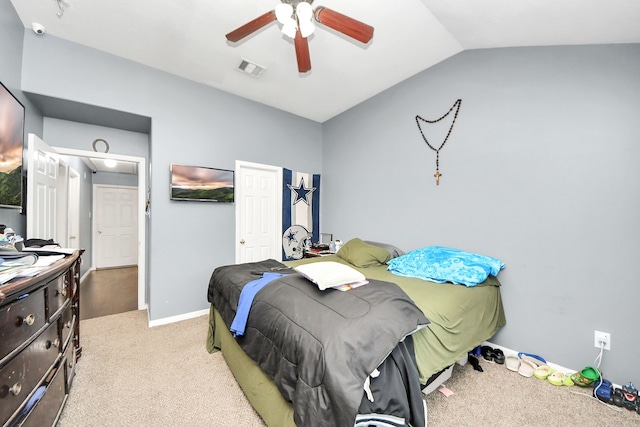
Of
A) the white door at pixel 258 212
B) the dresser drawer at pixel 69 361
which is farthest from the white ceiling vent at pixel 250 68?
the dresser drawer at pixel 69 361

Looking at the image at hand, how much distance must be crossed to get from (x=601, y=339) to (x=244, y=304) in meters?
2.68

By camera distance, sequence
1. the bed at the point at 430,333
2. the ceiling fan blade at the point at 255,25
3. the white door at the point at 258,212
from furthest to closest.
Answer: the white door at the point at 258,212
the ceiling fan blade at the point at 255,25
the bed at the point at 430,333

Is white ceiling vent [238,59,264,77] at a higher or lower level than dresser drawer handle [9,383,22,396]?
higher

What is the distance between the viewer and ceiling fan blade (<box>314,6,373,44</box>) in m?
1.62

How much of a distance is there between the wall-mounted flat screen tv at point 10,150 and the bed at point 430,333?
5.13 feet

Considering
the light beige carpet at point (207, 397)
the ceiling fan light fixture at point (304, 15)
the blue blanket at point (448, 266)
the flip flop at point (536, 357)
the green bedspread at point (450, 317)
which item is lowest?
the light beige carpet at point (207, 397)

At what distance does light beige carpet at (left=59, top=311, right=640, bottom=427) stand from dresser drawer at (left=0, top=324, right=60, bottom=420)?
62 cm

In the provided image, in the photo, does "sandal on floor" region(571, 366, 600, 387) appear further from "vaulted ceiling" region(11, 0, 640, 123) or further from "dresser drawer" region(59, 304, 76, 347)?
"dresser drawer" region(59, 304, 76, 347)

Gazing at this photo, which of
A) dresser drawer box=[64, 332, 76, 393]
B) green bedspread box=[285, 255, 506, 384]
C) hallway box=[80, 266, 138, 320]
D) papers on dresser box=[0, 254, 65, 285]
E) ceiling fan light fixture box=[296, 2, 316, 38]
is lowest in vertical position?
hallway box=[80, 266, 138, 320]

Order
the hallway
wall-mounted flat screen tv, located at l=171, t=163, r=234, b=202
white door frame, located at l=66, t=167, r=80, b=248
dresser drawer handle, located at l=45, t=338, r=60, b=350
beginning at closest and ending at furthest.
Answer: dresser drawer handle, located at l=45, t=338, r=60, b=350
wall-mounted flat screen tv, located at l=171, t=163, r=234, b=202
the hallway
white door frame, located at l=66, t=167, r=80, b=248

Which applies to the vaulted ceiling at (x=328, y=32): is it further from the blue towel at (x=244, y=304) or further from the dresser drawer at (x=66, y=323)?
the dresser drawer at (x=66, y=323)

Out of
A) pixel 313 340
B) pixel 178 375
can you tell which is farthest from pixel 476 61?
pixel 178 375

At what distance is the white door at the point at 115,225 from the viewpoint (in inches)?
232

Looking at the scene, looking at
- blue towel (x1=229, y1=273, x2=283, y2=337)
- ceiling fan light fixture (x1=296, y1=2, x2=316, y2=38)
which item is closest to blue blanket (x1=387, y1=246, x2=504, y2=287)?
blue towel (x1=229, y1=273, x2=283, y2=337)
